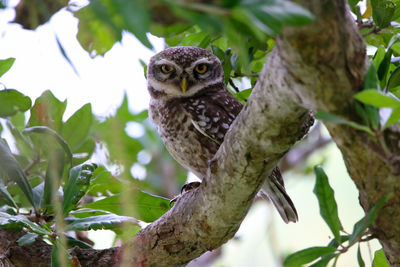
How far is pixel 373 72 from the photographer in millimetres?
1350

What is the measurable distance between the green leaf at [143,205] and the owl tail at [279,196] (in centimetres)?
60

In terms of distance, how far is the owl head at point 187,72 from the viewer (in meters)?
3.33

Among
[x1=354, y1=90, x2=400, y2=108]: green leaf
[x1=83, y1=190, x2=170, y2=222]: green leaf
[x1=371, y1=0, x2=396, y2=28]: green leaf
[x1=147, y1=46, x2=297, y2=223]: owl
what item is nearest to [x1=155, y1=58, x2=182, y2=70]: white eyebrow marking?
[x1=147, y1=46, x2=297, y2=223]: owl

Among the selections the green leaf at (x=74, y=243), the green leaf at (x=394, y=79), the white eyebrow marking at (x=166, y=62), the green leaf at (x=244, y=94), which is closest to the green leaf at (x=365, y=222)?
the green leaf at (x=394, y=79)

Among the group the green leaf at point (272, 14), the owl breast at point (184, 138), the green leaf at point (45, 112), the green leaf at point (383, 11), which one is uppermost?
the green leaf at point (272, 14)

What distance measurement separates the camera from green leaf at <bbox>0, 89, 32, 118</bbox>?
2.23 m

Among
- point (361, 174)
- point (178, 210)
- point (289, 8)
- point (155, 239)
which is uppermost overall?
point (289, 8)

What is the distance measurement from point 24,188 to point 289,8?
1.63m

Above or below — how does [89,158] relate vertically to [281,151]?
below

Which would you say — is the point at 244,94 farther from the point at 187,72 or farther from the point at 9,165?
the point at 9,165

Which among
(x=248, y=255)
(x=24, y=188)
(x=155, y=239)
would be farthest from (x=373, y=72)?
(x=248, y=255)

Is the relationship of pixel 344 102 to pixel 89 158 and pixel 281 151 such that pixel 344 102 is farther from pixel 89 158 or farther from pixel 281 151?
pixel 89 158

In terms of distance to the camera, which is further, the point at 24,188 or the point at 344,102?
the point at 24,188

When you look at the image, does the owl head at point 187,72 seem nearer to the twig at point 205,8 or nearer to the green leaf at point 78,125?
the green leaf at point 78,125
